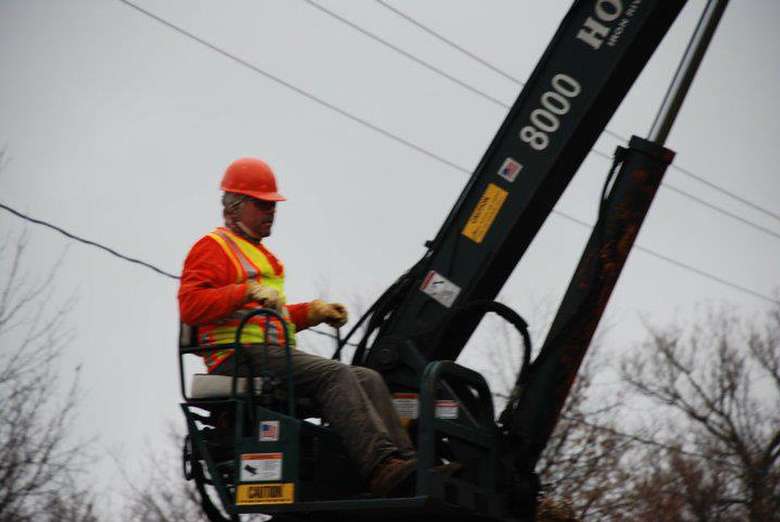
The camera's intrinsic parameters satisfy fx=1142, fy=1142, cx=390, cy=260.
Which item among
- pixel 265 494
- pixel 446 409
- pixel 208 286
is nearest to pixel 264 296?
pixel 208 286

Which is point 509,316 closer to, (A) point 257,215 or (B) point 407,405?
(B) point 407,405

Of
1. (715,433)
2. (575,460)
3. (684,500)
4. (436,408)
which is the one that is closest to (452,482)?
(436,408)

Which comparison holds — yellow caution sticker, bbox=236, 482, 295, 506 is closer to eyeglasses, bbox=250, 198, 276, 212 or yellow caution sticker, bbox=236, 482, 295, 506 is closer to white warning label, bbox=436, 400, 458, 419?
white warning label, bbox=436, 400, 458, 419

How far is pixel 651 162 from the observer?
250 inches

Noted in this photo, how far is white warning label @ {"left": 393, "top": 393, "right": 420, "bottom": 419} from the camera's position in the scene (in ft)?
21.2

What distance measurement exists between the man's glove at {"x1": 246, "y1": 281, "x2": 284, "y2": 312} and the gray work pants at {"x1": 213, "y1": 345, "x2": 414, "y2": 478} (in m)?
0.23

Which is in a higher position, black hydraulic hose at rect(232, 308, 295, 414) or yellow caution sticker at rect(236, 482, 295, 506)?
black hydraulic hose at rect(232, 308, 295, 414)

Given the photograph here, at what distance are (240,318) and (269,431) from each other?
65 cm

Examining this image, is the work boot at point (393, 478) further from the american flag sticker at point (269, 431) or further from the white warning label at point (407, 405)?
the white warning label at point (407, 405)

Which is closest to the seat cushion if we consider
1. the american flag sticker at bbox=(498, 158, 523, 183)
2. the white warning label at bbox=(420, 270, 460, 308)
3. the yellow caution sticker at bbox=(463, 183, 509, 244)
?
the white warning label at bbox=(420, 270, 460, 308)

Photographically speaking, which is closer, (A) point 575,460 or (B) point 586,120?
(B) point 586,120

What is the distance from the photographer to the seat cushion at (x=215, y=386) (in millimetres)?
5977

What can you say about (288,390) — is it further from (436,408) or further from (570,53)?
(570,53)

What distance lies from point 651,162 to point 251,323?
7.81 feet
